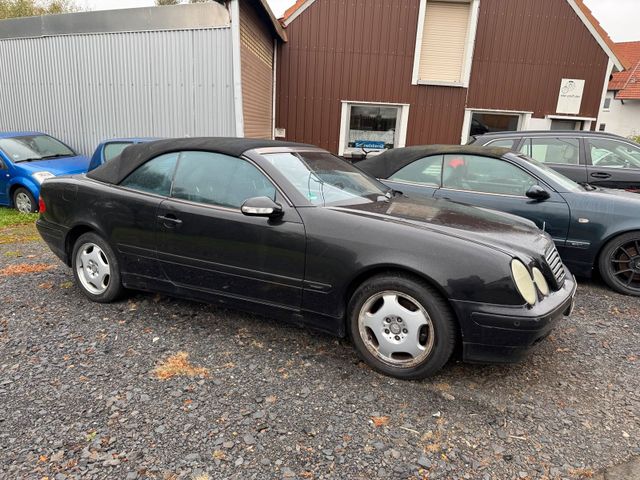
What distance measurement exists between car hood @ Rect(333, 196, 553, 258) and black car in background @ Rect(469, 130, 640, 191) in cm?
348

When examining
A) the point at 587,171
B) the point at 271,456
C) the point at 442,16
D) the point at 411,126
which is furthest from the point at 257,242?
the point at 442,16

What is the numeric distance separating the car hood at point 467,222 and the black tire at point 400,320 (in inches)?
15.3

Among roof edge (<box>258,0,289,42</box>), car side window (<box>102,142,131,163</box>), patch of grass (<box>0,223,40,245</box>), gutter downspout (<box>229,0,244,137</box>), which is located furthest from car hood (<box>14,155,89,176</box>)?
roof edge (<box>258,0,289,42</box>)

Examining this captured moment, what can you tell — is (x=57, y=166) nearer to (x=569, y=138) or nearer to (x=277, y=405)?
(x=277, y=405)

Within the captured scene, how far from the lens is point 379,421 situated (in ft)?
8.11

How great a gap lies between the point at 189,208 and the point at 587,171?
18.9 ft

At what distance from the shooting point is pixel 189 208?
132 inches

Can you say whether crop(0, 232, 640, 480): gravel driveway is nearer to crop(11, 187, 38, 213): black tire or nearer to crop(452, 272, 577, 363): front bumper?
crop(452, 272, 577, 363): front bumper

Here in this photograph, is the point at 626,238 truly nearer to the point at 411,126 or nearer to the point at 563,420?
the point at 563,420

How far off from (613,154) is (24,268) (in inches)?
303

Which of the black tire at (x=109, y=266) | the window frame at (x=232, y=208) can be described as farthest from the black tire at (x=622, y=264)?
the black tire at (x=109, y=266)

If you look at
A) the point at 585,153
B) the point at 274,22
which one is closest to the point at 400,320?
the point at 585,153

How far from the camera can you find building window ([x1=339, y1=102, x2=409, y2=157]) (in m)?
12.1

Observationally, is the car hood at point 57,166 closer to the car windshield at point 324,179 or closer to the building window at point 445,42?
the car windshield at point 324,179
